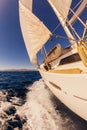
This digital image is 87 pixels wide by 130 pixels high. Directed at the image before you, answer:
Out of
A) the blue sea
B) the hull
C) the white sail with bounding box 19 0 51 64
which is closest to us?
the hull

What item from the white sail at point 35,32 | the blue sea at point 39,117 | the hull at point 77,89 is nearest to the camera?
the hull at point 77,89

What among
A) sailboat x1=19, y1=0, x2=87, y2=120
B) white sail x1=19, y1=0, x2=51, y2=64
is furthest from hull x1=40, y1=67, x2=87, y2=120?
white sail x1=19, y1=0, x2=51, y2=64

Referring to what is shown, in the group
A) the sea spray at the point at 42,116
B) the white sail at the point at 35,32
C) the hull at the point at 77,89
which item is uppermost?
the white sail at the point at 35,32

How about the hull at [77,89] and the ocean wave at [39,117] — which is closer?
the hull at [77,89]

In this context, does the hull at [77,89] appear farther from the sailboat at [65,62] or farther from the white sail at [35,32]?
the white sail at [35,32]

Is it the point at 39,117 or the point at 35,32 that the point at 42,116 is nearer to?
the point at 39,117

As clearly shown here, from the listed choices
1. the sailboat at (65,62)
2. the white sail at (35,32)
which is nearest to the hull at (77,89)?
the sailboat at (65,62)

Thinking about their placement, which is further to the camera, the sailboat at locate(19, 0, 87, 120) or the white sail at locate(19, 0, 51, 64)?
the white sail at locate(19, 0, 51, 64)

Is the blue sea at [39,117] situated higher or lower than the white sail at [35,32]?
lower

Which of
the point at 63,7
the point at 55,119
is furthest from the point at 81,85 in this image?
the point at 63,7

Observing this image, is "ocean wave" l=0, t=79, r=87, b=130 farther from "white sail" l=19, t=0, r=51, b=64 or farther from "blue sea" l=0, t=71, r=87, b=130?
"white sail" l=19, t=0, r=51, b=64

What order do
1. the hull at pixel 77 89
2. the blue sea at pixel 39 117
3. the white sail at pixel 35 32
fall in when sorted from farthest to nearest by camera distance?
the white sail at pixel 35 32
the blue sea at pixel 39 117
the hull at pixel 77 89

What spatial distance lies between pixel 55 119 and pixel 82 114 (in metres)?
1.46

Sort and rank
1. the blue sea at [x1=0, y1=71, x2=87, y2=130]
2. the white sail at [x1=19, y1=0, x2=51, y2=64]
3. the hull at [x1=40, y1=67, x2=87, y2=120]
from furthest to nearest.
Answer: the white sail at [x1=19, y1=0, x2=51, y2=64]
the blue sea at [x1=0, y1=71, x2=87, y2=130]
the hull at [x1=40, y1=67, x2=87, y2=120]
